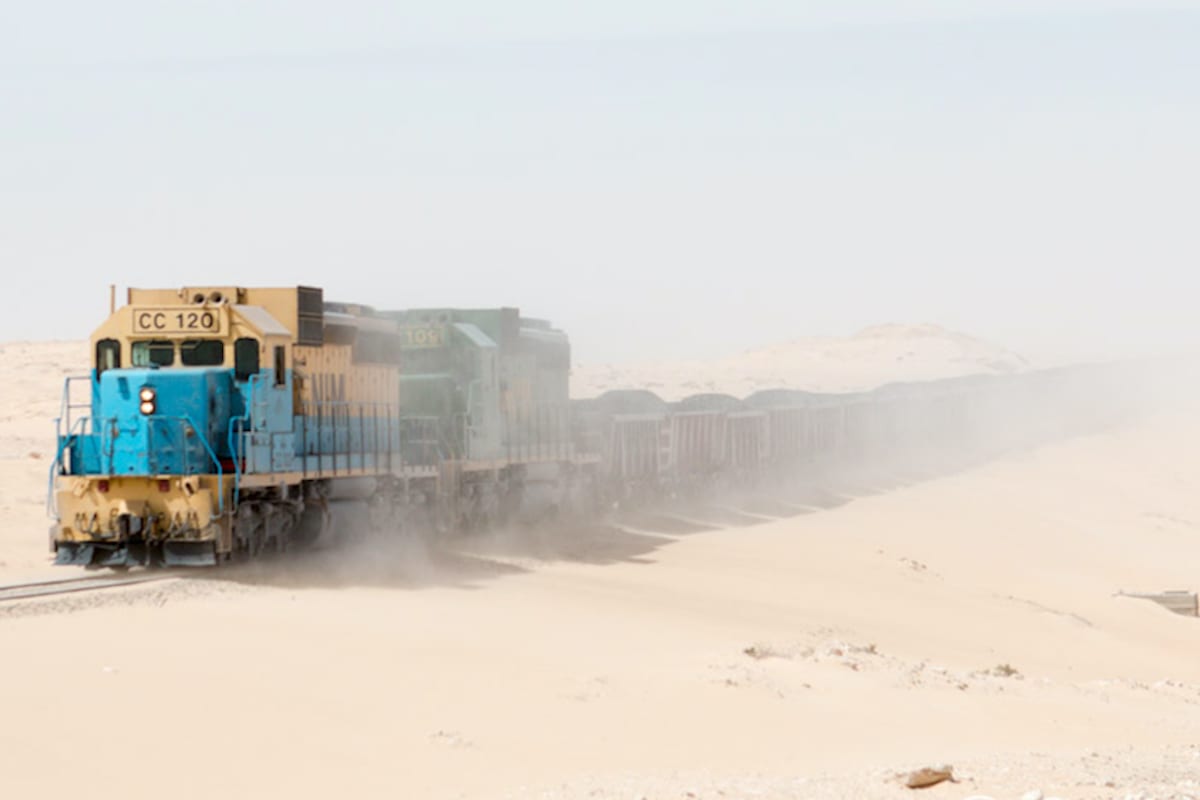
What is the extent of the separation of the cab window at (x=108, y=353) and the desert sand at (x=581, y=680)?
3.11 m

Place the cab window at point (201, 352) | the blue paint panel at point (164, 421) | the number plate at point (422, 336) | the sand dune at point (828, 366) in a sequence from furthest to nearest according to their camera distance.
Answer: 1. the sand dune at point (828, 366)
2. the number plate at point (422, 336)
3. the cab window at point (201, 352)
4. the blue paint panel at point (164, 421)

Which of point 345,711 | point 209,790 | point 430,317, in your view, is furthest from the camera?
point 430,317

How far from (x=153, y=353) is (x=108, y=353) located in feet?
1.98

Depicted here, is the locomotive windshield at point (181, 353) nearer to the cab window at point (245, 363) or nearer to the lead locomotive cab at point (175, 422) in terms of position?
the lead locomotive cab at point (175, 422)

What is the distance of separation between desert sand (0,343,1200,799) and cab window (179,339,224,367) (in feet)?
8.38

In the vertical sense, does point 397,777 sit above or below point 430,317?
below

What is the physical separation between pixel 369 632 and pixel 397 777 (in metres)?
4.53

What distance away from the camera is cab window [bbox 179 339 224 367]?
19.5m

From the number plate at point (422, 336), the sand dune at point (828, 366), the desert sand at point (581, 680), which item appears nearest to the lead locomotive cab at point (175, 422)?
the desert sand at point (581, 680)

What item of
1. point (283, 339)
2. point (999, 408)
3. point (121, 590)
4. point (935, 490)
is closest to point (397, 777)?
point (121, 590)

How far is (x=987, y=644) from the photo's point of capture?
21.7 meters

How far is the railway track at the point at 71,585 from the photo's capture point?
16.7 m

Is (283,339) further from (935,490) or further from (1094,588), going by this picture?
(935,490)

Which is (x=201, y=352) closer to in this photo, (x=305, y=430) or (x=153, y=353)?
(x=153, y=353)
